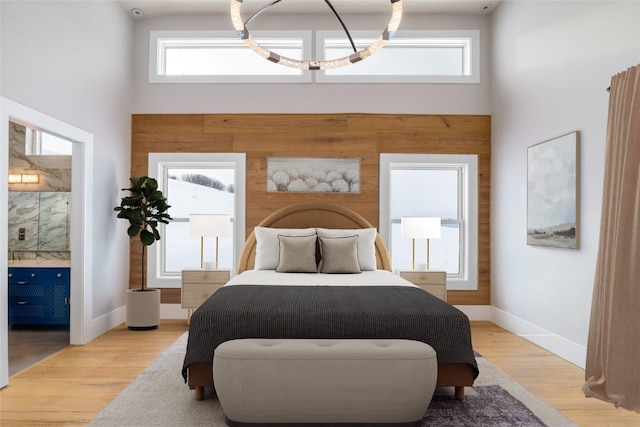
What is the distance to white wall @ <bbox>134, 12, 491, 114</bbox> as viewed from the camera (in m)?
5.58

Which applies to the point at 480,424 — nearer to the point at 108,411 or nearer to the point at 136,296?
the point at 108,411

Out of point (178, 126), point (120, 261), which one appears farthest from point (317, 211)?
point (120, 261)

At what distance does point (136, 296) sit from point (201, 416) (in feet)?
8.40

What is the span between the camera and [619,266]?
289cm

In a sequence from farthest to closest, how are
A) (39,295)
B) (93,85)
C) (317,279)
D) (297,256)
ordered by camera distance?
(39,295) → (93,85) → (297,256) → (317,279)

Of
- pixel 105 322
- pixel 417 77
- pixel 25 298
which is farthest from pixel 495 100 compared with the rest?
pixel 25 298

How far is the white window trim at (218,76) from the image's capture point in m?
5.57

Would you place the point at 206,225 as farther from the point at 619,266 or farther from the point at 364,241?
the point at 619,266

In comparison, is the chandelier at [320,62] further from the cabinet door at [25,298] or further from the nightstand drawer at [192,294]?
the cabinet door at [25,298]

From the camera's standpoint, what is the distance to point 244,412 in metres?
2.49

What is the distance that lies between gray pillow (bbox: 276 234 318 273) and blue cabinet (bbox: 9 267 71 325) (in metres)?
2.19

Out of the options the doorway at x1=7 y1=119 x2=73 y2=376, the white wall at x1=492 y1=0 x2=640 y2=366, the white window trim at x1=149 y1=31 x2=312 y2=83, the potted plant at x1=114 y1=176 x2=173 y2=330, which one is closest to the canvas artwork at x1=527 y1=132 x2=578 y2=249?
the white wall at x1=492 y1=0 x2=640 y2=366

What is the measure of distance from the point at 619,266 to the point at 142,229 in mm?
4290

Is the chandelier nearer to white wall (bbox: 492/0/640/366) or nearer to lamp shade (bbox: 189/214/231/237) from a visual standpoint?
white wall (bbox: 492/0/640/366)
